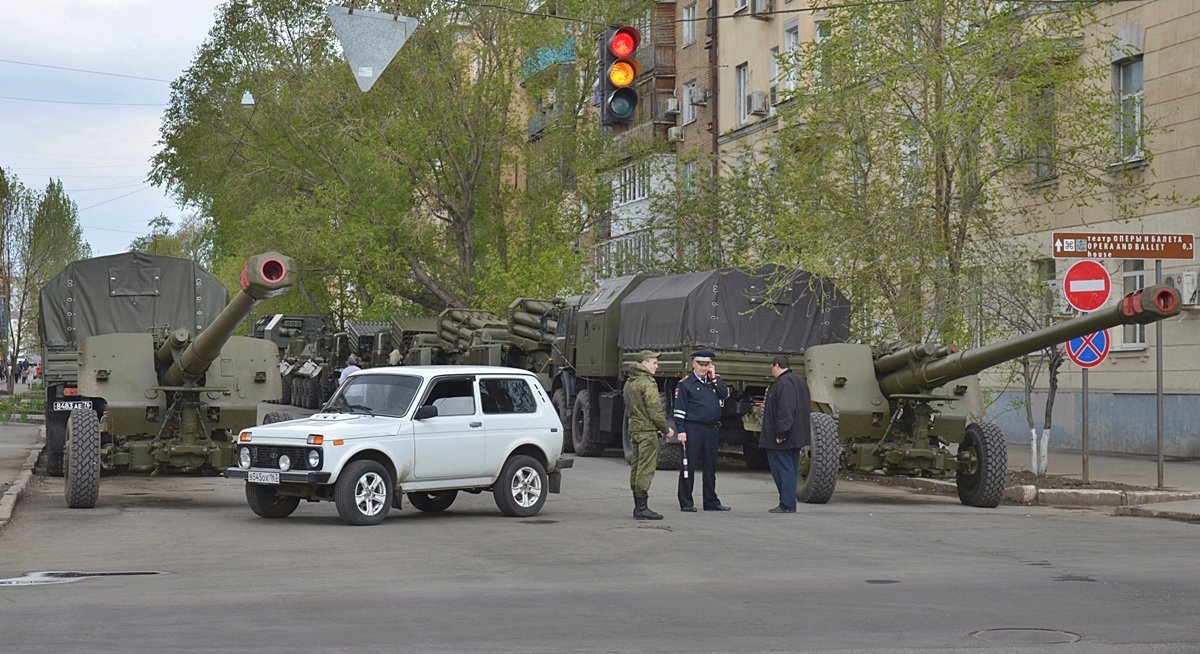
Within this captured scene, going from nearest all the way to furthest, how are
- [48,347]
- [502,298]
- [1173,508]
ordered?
[1173,508], [48,347], [502,298]

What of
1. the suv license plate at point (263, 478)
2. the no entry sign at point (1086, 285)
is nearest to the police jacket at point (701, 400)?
the suv license plate at point (263, 478)

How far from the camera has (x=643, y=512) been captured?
16734mm

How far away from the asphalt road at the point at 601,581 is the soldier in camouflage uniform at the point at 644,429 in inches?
12.5

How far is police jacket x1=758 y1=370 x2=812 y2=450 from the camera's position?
17.7 meters

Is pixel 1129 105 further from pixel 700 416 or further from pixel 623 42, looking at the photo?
pixel 623 42

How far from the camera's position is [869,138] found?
23.7 metres

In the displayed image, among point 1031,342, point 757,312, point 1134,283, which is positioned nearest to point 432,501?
point 1031,342

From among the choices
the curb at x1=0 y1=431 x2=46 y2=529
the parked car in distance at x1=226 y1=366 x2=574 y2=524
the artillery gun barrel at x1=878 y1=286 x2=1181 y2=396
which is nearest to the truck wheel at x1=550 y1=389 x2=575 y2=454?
the curb at x1=0 y1=431 x2=46 y2=529

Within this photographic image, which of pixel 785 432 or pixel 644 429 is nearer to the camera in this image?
pixel 644 429

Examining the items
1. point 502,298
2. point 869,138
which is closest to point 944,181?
point 869,138

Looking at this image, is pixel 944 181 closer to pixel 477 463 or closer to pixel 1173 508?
pixel 1173 508

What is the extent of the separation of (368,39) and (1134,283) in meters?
15.2

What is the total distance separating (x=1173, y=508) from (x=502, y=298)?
→ 26942 mm

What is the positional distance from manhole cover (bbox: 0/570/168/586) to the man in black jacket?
7389 mm
